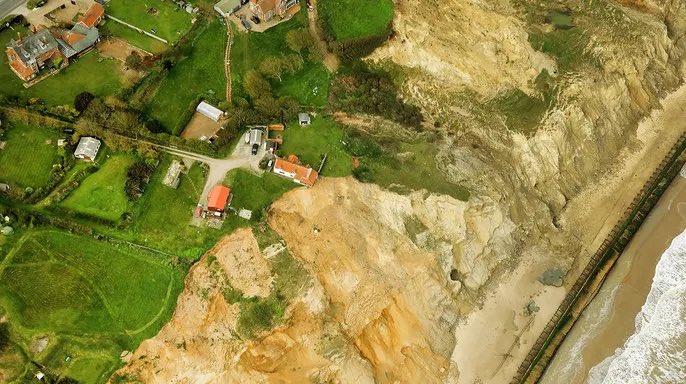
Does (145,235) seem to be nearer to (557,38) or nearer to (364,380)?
(364,380)

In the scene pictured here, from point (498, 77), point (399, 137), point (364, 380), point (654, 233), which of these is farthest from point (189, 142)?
point (654, 233)

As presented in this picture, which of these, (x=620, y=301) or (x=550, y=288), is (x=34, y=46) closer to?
(x=550, y=288)

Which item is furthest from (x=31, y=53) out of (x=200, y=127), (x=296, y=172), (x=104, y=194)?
(x=296, y=172)

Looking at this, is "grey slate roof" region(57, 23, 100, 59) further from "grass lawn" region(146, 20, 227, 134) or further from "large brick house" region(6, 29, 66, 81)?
"grass lawn" region(146, 20, 227, 134)

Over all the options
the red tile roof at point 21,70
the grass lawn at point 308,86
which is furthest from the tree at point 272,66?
the red tile roof at point 21,70

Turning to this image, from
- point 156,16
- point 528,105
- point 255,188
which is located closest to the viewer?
point 255,188

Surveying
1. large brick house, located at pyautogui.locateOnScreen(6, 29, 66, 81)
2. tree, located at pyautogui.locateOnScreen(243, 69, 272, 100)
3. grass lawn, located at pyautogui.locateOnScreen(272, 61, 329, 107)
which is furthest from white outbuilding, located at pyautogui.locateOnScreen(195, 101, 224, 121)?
large brick house, located at pyautogui.locateOnScreen(6, 29, 66, 81)
